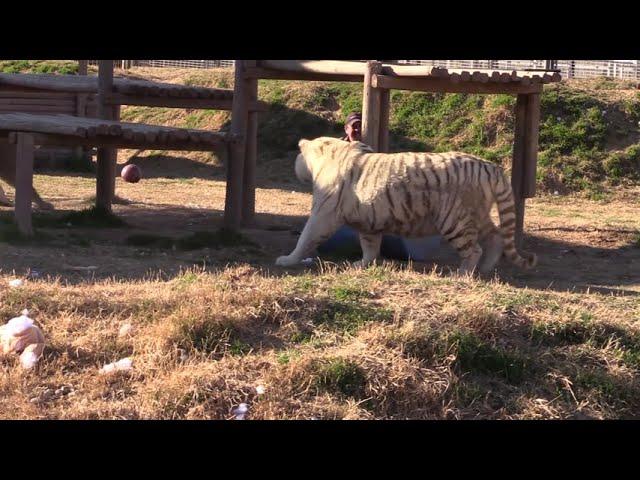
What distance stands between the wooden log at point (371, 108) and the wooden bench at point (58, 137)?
1.90 m

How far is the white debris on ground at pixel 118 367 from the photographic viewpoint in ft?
18.6

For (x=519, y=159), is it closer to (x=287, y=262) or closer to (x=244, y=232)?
(x=287, y=262)

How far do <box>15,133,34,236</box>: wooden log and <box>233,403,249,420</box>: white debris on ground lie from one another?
16.6 feet

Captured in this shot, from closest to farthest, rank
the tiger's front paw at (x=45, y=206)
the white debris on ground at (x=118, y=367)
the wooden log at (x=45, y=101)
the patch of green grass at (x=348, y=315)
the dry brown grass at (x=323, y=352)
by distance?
the dry brown grass at (x=323, y=352) → the white debris on ground at (x=118, y=367) → the patch of green grass at (x=348, y=315) → the tiger's front paw at (x=45, y=206) → the wooden log at (x=45, y=101)

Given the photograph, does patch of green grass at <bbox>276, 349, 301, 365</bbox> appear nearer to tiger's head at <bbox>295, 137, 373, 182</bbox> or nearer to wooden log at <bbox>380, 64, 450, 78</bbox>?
tiger's head at <bbox>295, 137, 373, 182</bbox>

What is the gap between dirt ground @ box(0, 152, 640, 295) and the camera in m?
8.70

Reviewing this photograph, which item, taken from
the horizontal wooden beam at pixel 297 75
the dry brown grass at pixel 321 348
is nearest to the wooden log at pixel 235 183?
the horizontal wooden beam at pixel 297 75

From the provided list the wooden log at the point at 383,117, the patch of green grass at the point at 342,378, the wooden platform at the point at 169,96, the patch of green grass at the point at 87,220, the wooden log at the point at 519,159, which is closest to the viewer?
the patch of green grass at the point at 342,378

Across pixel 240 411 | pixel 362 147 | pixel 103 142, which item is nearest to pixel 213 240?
pixel 103 142

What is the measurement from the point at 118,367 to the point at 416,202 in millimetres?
3792

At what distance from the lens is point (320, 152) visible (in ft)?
31.0

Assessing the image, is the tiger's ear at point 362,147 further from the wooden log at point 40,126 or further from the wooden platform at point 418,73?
the wooden log at point 40,126
